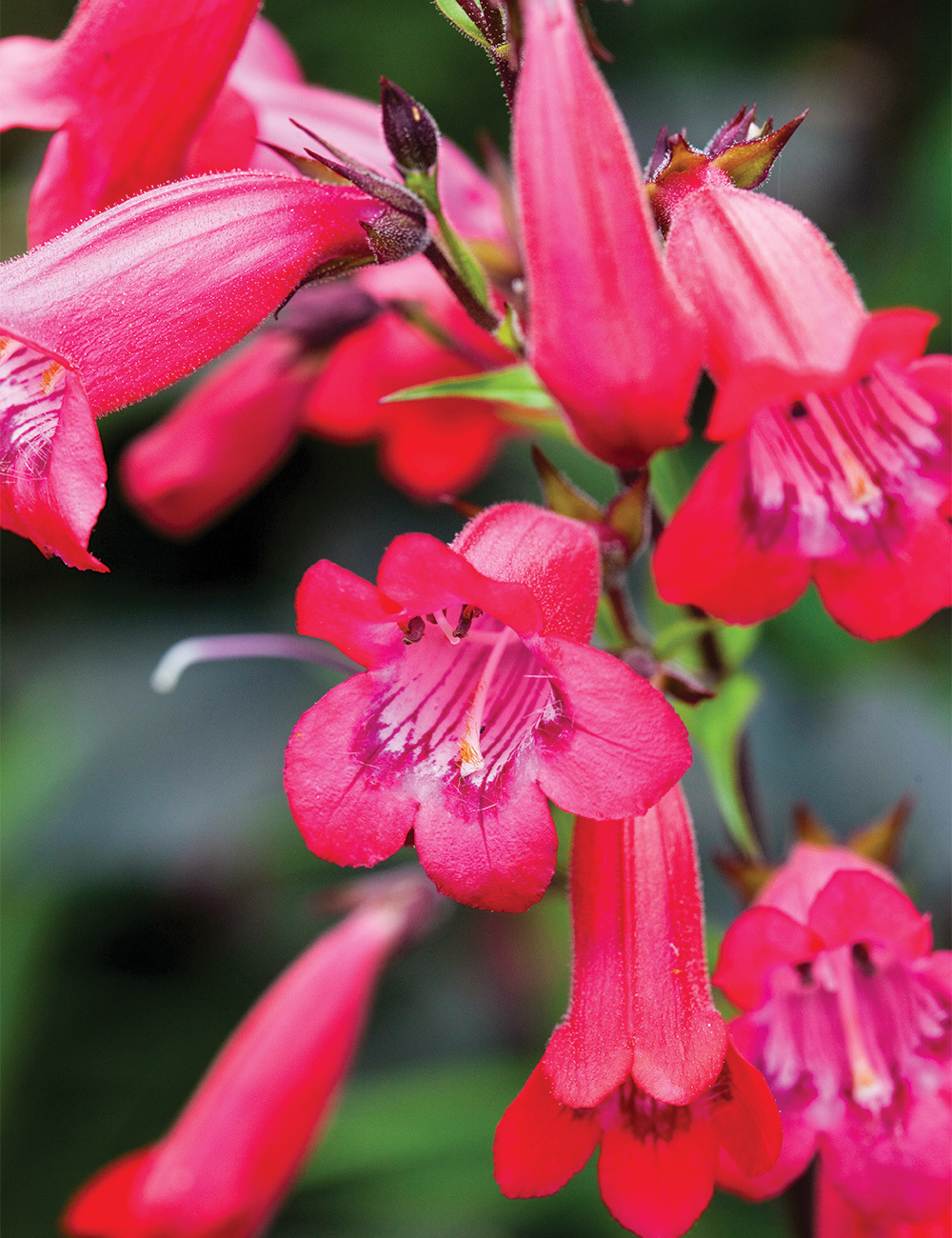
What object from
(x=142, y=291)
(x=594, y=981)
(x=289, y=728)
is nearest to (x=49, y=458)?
(x=142, y=291)

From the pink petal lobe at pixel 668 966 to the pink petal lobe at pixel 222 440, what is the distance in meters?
0.68

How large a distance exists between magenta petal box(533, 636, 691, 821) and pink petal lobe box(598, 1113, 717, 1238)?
25cm

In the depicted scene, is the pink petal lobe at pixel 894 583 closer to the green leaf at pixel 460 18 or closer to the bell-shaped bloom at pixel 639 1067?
the bell-shaped bloom at pixel 639 1067

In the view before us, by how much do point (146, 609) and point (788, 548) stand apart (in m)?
1.29

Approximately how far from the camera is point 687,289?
2.26 feet

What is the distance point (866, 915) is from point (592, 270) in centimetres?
45

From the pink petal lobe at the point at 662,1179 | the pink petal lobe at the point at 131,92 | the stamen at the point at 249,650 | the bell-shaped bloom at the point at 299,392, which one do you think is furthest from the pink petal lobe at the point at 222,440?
the pink petal lobe at the point at 662,1179

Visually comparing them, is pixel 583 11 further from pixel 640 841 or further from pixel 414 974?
pixel 414 974

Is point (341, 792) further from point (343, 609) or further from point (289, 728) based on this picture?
point (289, 728)

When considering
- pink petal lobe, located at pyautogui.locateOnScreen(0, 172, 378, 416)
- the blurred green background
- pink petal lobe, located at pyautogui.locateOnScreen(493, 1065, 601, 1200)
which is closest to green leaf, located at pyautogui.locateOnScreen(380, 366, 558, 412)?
pink petal lobe, located at pyautogui.locateOnScreen(0, 172, 378, 416)

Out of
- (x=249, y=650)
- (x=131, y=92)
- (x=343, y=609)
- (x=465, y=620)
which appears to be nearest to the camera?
(x=343, y=609)

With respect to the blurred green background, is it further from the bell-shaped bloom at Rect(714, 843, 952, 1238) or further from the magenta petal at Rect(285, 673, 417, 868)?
→ the magenta petal at Rect(285, 673, 417, 868)

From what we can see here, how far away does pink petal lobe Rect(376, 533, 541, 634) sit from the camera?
0.64 meters

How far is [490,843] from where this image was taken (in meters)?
0.67
